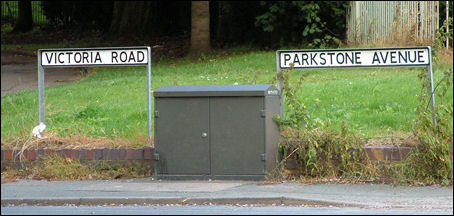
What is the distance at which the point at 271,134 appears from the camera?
9078mm

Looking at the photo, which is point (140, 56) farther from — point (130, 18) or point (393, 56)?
point (130, 18)

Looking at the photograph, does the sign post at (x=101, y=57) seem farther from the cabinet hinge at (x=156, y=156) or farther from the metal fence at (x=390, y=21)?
the metal fence at (x=390, y=21)

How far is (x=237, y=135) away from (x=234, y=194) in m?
1.15

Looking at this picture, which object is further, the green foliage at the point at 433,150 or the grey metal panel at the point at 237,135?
the grey metal panel at the point at 237,135

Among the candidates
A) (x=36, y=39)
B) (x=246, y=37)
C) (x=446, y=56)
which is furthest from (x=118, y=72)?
(x=36, y=39)

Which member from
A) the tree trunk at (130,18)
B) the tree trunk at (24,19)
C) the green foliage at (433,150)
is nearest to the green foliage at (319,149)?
the green foliage at (433,150)

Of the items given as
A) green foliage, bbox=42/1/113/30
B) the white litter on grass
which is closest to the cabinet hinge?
the white litter on grass

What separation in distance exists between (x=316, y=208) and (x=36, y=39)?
A: 99.2 feet

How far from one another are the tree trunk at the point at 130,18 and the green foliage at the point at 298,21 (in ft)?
26.4

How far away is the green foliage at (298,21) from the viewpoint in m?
21.4

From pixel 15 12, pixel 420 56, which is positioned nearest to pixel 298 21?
pixel 420 56

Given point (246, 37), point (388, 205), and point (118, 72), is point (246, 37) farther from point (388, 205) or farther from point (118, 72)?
point (388, 205)

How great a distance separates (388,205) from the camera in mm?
7461

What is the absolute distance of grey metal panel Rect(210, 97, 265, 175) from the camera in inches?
352
